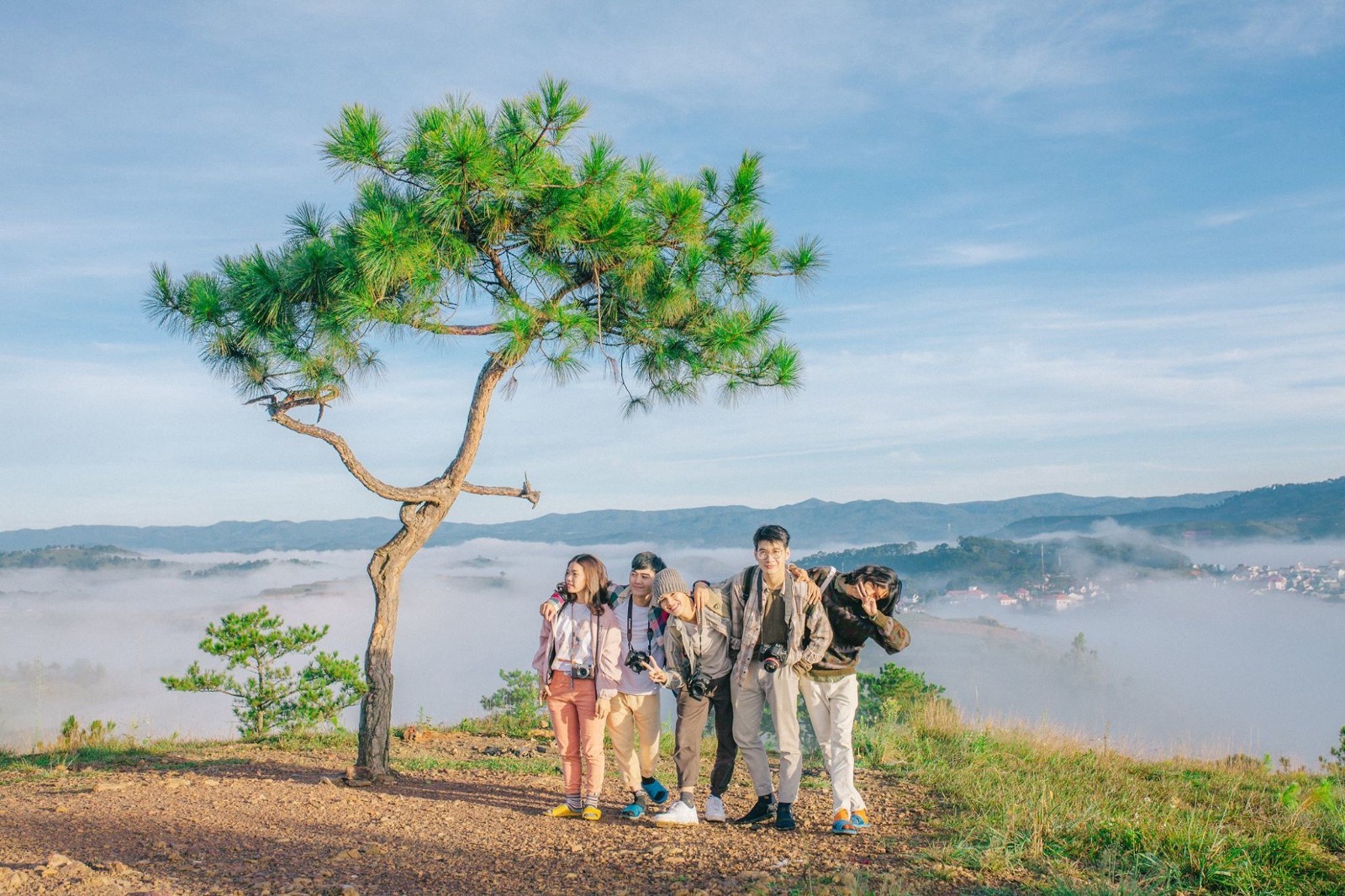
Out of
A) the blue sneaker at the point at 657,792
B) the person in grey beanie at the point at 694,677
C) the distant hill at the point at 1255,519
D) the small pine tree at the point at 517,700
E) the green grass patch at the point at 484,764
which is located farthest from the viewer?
the distant hill at the point at 1255,519

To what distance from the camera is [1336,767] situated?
10820 millimetres

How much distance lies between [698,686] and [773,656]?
1.69ft

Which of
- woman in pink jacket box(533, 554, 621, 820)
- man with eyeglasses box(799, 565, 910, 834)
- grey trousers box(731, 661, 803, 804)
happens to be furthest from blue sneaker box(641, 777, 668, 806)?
man with eyeglasses box(799, 565, 910, 834)

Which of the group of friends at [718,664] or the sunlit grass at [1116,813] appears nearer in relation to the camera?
the sunlit grass at [1116,813]

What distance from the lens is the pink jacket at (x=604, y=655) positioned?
19.0 ft

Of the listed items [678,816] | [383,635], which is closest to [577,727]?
[678,816]

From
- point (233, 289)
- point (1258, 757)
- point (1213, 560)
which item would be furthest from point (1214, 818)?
point (1213, 560)

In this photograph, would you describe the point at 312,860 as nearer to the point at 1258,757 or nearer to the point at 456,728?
the point at 456,728

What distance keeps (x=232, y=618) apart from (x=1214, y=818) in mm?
9137

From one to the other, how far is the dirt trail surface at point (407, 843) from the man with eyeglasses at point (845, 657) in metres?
0.33

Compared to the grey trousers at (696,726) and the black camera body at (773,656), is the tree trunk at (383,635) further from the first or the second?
the black camera body at (773,656)

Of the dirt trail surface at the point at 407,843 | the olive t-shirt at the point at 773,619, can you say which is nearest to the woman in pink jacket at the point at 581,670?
the dirt trail surface at the point at 407,843

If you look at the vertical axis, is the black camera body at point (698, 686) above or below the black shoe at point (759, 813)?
above

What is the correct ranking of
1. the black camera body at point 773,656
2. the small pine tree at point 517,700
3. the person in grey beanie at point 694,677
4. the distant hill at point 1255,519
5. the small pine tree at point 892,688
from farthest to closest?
1. the distant hill at point 1255,519
2. the small pine tree at point 892,688
3. the small pine tree at point 517,700
4. the person in grey beanie at point 694,677
5. the black camera body at point 773,656
